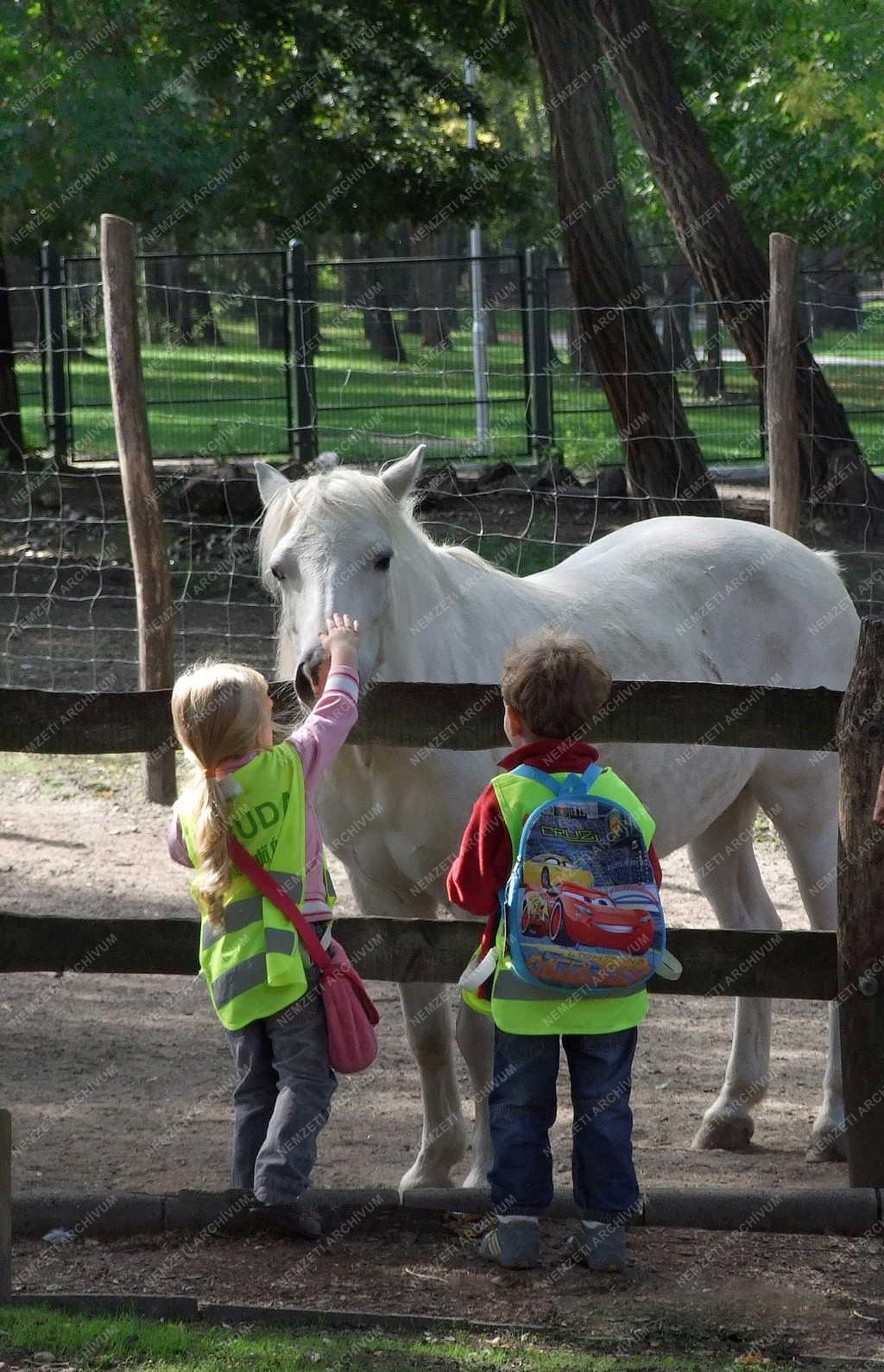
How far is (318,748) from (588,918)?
70 centimetres

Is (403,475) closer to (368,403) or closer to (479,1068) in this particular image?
(479,1068)

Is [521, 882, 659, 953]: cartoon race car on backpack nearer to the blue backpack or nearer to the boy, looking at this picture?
the blue backpack

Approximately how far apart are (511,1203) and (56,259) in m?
14.9

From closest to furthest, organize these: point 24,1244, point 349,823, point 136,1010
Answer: point 24,1244 < point 349,823 < point 136,1010

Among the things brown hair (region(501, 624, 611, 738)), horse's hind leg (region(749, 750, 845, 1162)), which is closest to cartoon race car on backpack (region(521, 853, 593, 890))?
brown hair (region(501, 624, 611, 738))

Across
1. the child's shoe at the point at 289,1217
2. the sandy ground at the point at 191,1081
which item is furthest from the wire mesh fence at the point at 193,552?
the child's shoe at the point at 289,1217

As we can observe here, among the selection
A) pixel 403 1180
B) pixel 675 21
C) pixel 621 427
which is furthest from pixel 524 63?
pixel 403 1180

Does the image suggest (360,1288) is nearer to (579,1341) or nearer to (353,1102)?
(579,1341)

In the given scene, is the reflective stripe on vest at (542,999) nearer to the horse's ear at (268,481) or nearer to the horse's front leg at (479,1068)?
the horse's front leg at (479,1068)

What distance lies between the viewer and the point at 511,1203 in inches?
117

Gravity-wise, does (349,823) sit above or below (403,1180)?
above

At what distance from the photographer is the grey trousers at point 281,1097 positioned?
2996 millimetres

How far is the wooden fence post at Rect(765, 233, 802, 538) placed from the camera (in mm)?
6535

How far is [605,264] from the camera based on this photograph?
10.8 m
